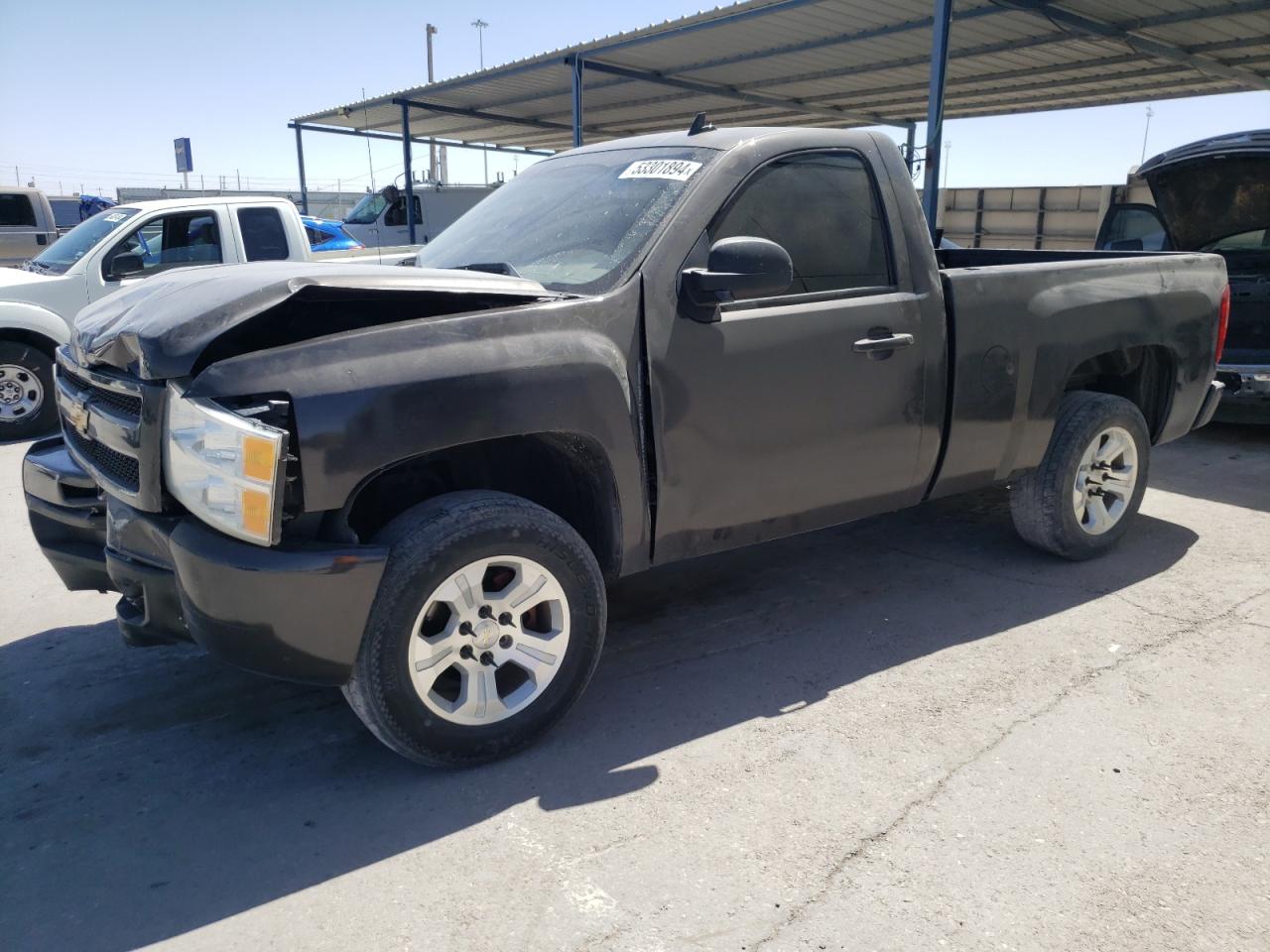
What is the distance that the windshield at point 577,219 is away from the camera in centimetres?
343

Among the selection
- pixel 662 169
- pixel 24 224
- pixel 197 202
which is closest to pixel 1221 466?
pixel 662 169

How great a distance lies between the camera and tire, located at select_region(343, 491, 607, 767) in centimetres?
280

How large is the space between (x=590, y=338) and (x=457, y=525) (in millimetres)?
738

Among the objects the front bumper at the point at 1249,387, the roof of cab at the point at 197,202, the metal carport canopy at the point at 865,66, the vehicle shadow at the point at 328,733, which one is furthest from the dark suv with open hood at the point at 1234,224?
the roof of cab at the point at 197,202

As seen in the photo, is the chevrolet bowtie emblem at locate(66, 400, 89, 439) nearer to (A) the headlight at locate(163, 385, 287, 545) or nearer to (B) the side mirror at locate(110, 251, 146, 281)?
(A) the headlight at locate(163, 385, 287, 545)

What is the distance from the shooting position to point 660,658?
3850 millimetres

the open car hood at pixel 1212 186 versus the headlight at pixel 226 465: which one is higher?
the open car hood at pixel 1212 186

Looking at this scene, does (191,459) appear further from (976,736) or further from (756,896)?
(976,736)

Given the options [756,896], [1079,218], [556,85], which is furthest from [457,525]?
[1079,218]

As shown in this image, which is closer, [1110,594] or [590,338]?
[590,338]

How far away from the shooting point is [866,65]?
48.9ft

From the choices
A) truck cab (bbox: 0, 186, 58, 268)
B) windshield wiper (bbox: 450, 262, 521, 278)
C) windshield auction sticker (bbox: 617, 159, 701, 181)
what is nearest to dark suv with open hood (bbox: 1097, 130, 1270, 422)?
windshield auction sticker (bbox: 617, 159, 701, 181)

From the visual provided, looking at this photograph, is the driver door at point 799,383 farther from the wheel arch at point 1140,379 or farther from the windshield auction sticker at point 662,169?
the wheel arch at point 1140,379

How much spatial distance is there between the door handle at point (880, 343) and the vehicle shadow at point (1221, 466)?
11.2 ft
